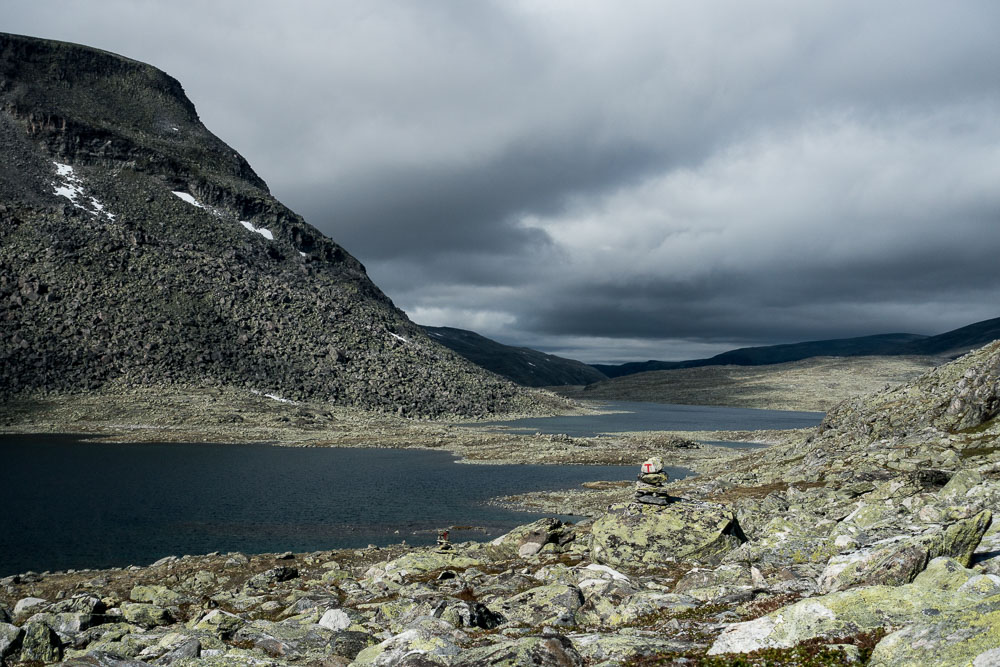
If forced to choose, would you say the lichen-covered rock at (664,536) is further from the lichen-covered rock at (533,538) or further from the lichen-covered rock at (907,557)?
the lichen-covered rock at (907,557)

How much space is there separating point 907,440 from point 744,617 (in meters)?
41.1

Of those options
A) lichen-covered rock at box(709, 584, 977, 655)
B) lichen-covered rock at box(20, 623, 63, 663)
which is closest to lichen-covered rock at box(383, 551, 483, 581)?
lichen-covered rock at box(20, 623, 63, 663)

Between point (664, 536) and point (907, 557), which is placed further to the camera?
point (664, 536)

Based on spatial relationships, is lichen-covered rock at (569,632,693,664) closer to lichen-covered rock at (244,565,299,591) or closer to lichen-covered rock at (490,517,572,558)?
lichen-covered rock at (490,517,572,558)

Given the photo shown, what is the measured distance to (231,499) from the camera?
2704 inches

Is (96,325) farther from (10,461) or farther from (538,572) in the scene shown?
(538,572)

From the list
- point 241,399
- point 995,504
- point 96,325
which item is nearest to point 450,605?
point 995,504

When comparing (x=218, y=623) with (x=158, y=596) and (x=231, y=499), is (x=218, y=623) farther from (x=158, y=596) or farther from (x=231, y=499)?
(x=231, y=499)

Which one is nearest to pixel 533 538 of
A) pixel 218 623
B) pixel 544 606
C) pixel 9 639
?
pixel 544 606

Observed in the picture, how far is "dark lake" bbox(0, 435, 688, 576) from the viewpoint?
1960 inches

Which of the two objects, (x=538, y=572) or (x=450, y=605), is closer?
(x=450, y=605)

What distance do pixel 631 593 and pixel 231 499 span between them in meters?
60.7

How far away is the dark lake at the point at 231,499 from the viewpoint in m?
49.8

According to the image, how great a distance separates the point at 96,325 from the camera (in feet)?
562
